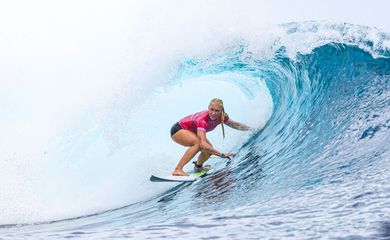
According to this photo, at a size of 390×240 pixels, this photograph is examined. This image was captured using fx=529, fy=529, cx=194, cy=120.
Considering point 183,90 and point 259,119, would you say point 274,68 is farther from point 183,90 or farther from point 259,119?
point 183,90

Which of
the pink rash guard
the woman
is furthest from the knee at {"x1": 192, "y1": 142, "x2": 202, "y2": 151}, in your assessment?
the pink rash guard

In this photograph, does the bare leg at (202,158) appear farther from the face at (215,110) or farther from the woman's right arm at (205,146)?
the face at (215,110)

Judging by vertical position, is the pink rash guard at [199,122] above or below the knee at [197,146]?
above

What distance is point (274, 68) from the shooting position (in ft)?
30.6

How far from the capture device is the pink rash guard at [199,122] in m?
5.99

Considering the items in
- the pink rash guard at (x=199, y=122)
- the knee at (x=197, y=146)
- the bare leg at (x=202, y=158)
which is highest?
the pink rash guard at (x=199, y=122)

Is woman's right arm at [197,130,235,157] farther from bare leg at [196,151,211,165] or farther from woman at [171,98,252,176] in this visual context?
bare leg at [196,151,211,165]

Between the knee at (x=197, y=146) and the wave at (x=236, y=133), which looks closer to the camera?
the wave at (x=236, y=133)

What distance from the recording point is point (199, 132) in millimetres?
5957

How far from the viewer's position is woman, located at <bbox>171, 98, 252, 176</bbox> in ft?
19.2

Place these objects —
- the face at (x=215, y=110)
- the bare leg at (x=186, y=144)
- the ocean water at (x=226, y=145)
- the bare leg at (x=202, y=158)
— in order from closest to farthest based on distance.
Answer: the ocean water at (x=226, y=145) → the face at (x=215, y=110) → the bare leg at (x=186, y=144) → the bare leg at (x=202, y=158)

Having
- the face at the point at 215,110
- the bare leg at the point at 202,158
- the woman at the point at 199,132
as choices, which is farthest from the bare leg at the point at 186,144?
the face at the point at 215,110

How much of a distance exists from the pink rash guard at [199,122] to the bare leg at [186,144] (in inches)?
3.0

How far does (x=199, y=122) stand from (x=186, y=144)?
1.25 feet
